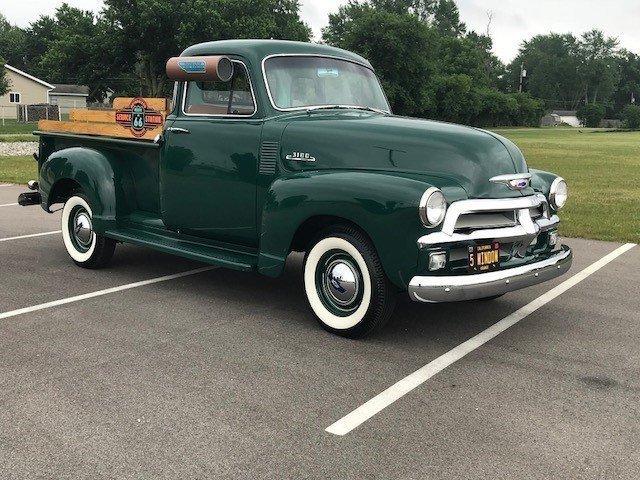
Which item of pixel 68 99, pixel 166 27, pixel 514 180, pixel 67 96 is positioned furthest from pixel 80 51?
pixel 514 180

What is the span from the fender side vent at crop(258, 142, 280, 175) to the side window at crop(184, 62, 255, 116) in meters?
0.36

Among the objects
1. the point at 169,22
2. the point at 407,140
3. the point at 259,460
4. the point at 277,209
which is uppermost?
Result: the point at 169,22

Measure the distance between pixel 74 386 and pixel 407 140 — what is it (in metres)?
2.63

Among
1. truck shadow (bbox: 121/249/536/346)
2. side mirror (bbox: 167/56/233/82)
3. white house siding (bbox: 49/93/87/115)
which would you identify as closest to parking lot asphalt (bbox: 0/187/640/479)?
truck shadow (bbox: 121/249/536/346)

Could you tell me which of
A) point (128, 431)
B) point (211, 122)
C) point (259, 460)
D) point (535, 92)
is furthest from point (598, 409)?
point (535, 92)

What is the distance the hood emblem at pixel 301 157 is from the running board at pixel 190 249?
0.84m

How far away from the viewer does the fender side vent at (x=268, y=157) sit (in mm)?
5180

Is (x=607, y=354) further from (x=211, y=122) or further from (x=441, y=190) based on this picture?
(x=211, y=122)

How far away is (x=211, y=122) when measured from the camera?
18.4 feet

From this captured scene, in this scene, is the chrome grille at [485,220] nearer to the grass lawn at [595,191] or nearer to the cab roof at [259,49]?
the cab roof at [259,49]

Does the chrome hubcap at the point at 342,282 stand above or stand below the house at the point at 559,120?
below

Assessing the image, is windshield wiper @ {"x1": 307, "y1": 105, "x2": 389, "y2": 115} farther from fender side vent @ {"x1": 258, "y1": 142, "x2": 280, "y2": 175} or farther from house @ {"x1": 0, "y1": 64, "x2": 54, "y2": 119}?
house @ {"x1": 0, "y1": 64, "x2": 54, "y2": 119}

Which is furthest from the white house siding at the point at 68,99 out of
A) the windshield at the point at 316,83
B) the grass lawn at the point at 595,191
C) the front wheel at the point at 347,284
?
the front wheel at the point at 347,284

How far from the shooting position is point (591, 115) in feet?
323
